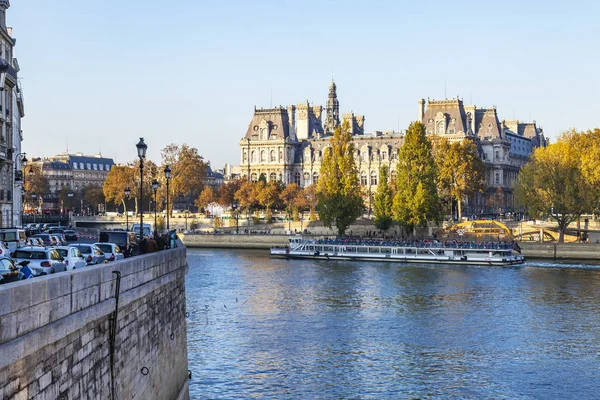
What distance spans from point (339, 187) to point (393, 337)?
174 feet

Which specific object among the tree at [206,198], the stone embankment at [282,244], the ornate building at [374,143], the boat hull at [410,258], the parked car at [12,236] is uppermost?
the ornate building at [374,143]

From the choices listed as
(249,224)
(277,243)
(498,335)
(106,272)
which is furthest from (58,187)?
(106,272)

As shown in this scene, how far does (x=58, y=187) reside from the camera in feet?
595

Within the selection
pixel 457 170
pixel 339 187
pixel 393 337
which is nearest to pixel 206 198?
pixel 457 170

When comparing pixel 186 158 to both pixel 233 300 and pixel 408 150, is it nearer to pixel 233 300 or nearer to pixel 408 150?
pixel 408 150

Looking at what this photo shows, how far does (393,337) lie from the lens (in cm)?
3850

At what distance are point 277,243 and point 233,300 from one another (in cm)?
4940

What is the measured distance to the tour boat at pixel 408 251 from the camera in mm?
76787

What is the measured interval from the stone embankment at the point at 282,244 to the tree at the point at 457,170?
23097 millimetres

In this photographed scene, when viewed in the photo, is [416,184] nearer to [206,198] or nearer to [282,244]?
[282,244]

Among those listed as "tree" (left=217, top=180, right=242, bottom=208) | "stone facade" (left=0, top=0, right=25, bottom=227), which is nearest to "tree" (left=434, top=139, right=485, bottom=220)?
"tree" (left=217, top=180, right=242, bottom=208)

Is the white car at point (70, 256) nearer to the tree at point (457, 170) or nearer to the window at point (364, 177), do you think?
the tree at point (457, 170)

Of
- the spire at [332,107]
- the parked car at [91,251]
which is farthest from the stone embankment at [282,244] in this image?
the spire at [332,107]

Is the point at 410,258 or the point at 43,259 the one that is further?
the point at 410,258
